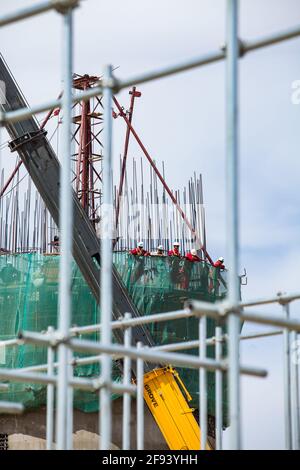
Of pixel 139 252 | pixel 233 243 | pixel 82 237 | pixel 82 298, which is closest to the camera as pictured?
pixel 233 243

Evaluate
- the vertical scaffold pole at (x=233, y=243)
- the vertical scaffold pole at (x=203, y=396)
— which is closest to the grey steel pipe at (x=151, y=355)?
the vertical scaffold pole at (x=233, y=243)

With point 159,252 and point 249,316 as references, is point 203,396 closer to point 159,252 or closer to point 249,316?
point 249,316

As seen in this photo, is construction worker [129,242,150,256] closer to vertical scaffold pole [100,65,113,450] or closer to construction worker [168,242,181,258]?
construction worker [168,242,181,258]

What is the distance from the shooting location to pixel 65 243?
7426 mm

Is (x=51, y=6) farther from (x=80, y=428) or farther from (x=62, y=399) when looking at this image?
(x=80, y=428)

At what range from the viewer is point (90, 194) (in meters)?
29.1

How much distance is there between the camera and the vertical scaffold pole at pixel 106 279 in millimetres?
7426

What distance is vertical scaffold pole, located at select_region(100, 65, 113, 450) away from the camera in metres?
7.43

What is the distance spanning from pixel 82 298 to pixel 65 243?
17035mm

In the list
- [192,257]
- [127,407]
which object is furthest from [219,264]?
[127,407]

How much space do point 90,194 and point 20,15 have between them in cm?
2090

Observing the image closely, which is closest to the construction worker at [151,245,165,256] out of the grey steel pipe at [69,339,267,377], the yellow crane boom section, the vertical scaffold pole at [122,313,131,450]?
the yellow crane boom section

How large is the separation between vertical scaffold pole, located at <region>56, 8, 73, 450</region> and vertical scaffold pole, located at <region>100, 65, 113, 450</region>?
0.29 metres

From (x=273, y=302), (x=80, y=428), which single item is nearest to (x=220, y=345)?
(x=273, y=302)
